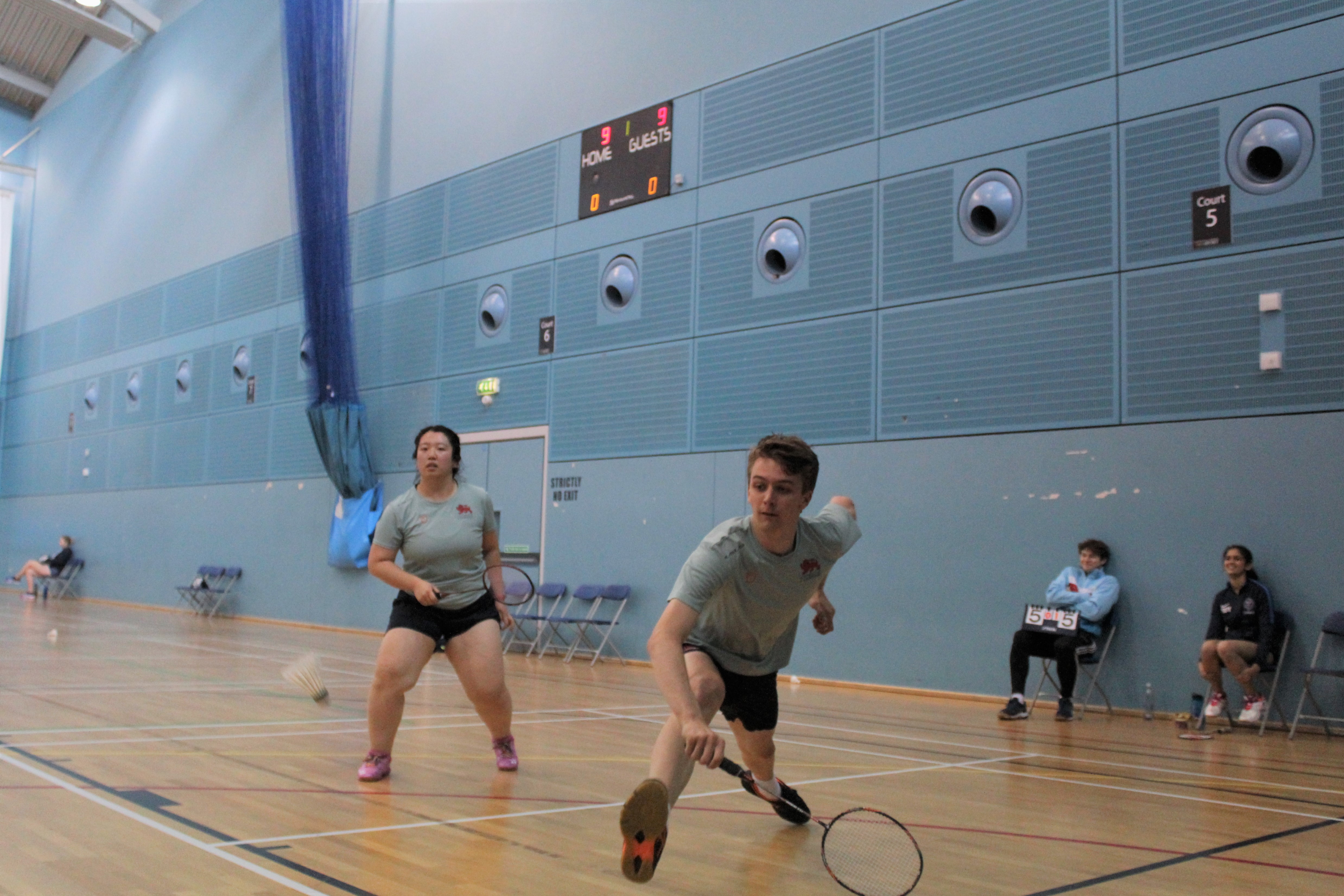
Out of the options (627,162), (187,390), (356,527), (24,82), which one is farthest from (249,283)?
(24,82)

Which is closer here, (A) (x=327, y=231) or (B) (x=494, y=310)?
(B) (x=494, y=310)

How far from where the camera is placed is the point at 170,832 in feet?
11.4

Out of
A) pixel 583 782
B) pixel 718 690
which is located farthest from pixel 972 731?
pixel 718 690

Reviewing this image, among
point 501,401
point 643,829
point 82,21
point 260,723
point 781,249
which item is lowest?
point 260,723

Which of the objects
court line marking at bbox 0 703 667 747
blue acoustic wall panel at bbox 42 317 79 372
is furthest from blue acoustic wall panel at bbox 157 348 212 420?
court line marking at bbox 0 703 667 747

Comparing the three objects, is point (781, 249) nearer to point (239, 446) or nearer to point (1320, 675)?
point (1320, 675)

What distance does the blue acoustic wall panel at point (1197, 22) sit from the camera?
7.73 m

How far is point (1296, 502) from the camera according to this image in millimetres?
7480

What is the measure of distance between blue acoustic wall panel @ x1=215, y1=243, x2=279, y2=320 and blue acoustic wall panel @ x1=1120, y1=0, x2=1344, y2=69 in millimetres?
13313

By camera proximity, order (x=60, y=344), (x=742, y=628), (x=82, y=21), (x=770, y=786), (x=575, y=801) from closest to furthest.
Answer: (x=742, y=628) < (x=770, y=786) < (x=575, y=801) < (x=82, y=21) < (x=60, y=344)

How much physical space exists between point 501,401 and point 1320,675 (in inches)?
355

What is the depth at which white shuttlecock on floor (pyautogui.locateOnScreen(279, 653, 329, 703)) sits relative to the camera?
23.9 feet

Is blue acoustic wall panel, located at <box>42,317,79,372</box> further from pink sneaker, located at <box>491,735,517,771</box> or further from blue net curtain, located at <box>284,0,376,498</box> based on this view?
pink sneaker, located at <box>491,735,517,771</box>

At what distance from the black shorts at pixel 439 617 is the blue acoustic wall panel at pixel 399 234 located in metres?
10.5
